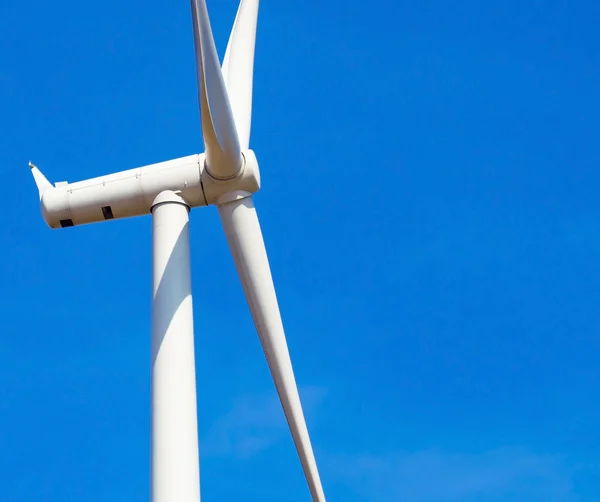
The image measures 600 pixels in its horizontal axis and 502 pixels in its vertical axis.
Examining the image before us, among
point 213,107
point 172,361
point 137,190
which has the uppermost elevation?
point 137,190

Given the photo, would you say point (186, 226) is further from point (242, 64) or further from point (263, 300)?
point (242, 64)

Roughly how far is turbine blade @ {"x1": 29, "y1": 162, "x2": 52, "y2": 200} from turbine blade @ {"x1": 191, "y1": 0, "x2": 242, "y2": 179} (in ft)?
9.59

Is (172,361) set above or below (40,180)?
below

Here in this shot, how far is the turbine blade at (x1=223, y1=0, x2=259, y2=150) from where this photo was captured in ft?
58.2

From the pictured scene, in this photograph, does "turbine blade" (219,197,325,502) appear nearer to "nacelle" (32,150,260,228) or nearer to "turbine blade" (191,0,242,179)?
"nacelle" (32,150,260,228)

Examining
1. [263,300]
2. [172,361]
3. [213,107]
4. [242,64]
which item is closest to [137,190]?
[213,107]

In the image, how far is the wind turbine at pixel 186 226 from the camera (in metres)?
14.1

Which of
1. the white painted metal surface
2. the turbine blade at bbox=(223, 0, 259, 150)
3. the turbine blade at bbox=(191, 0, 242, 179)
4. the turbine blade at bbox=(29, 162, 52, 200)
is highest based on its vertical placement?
the turbine blade at bbox=(223, 0, 259, 150)

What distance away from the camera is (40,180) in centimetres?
1658

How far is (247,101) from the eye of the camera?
Result: 18125 mm

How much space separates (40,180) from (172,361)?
4491 millimetres

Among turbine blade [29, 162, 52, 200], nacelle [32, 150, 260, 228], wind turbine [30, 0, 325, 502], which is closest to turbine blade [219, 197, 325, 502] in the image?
wind turbine [30, 0, 325, 502]

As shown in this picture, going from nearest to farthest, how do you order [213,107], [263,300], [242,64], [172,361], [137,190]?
[172,361]
[213,107]
[263,300]
[137,190]
[242,64]

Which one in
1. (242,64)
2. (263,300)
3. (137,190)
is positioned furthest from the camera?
(242,64)
